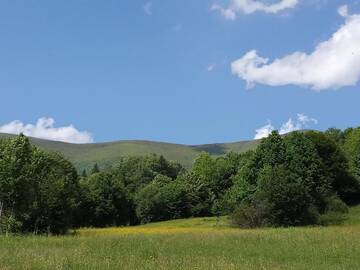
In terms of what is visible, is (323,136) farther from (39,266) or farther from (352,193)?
(39,266)

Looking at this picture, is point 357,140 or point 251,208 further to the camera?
point 357,140

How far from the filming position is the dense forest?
52.8 metres

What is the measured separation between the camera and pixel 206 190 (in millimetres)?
112188

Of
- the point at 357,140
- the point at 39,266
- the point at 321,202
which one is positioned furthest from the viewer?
the point at 357,140

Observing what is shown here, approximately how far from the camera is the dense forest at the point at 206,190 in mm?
52781

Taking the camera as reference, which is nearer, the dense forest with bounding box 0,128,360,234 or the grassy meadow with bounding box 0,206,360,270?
the grassy meadow with bounding box 0,206,360,270

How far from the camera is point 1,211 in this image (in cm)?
5078

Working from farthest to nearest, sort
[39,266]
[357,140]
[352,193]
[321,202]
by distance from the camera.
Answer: [357,140], [352,193], [321,202], [39,266]

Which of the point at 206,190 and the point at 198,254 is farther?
the point at 206,190

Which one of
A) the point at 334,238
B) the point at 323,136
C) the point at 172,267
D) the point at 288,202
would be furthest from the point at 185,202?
the point at 172,267

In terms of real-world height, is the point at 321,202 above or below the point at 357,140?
below

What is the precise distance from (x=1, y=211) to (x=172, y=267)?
127ft

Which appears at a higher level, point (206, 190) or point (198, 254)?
point (206, 190)

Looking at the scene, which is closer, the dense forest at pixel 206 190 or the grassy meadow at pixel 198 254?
the grassy meadow at pixel 198 254
